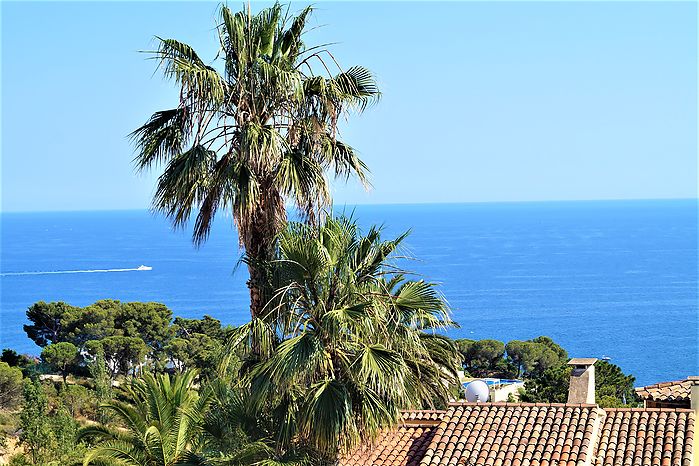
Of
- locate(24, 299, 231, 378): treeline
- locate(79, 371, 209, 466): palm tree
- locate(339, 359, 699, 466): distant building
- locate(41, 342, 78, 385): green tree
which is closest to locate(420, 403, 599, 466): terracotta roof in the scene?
locate(339, 359, 699, 466): distant building

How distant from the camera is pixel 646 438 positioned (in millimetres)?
12859

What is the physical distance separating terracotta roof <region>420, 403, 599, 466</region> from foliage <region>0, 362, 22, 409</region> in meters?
24.9

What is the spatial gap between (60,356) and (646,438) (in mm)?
34021

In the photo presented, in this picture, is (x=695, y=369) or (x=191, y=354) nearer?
(x=191, y=354)

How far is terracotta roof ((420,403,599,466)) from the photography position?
40.7 ft

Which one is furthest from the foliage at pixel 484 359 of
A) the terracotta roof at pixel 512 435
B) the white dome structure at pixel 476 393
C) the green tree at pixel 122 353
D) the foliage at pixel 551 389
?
the terracotta roof at pixel 512 435

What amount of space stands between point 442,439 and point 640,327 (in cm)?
8155

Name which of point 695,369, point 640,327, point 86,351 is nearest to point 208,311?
point 640,327

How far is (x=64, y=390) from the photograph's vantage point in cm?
3488

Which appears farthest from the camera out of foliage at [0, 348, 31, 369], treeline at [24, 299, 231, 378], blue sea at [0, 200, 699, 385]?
blue sea at [0, 200, 699, 385]

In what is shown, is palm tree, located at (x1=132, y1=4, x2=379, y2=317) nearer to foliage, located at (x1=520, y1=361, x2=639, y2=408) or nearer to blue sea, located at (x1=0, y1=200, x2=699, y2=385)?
foliage, located at (x1=520, y1=361, x2=639, y2=408)

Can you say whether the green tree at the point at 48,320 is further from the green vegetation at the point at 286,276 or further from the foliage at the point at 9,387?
the green vegetation at the point at 286,276

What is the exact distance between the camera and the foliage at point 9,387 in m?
34.9

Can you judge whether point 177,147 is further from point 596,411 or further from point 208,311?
point 208,311
